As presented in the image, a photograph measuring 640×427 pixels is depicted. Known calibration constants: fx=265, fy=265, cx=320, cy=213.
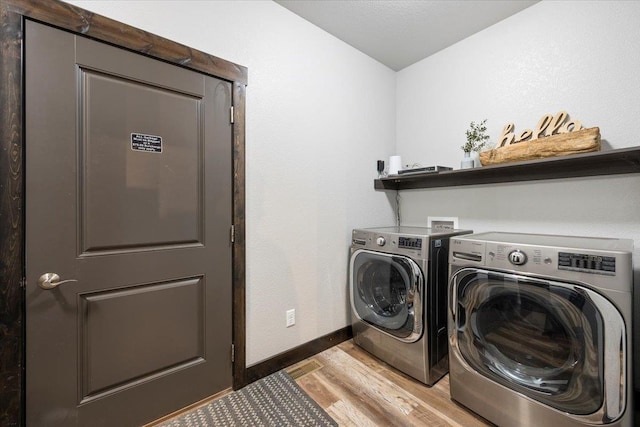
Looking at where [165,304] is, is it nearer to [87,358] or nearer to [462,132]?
[87,358]

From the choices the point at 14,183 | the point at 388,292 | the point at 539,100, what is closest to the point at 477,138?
the point at 539,100

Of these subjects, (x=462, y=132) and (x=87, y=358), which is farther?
(x=462, y=132)

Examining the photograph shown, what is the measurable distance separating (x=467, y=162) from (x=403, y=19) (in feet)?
3.94

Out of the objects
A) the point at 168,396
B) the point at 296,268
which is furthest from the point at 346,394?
the point at 168,396

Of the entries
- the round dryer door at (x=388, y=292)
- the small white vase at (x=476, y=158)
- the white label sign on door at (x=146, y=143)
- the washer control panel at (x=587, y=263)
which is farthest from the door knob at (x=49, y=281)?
the small white vase at (x=476, y=158)

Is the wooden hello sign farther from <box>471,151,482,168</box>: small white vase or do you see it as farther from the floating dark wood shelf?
<box>471,151,482,168</box>: small white vase

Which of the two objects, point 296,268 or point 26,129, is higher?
point 26,129

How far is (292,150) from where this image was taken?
197 centimetres

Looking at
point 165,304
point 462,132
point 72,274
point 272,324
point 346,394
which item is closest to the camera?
point 72,274

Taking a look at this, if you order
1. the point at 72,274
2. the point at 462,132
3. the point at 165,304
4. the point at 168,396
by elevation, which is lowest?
the point at 168,396

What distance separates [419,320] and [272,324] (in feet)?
3.27

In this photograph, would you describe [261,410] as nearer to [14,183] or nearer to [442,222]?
[14,183]

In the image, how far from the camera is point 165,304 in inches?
58.1

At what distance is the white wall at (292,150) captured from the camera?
165 cm
